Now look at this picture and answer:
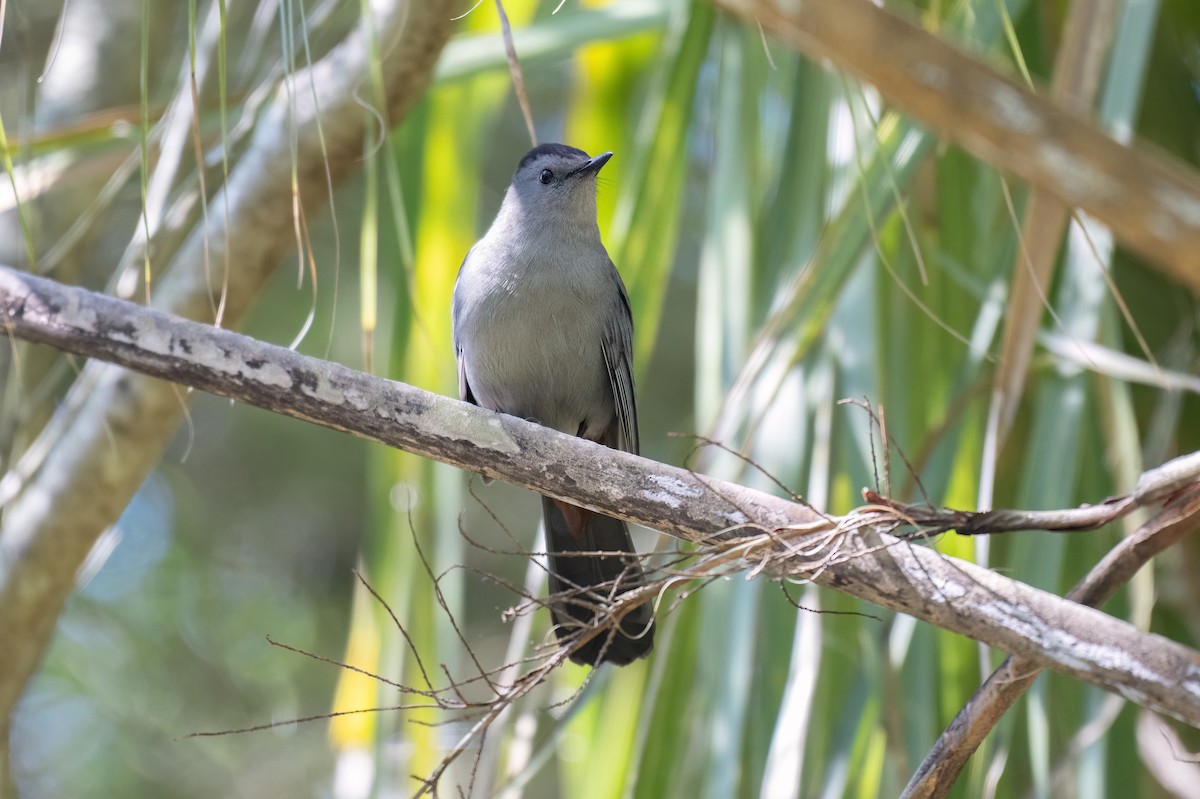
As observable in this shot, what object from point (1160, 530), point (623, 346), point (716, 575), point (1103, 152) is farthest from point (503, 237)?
point (1103, 152)

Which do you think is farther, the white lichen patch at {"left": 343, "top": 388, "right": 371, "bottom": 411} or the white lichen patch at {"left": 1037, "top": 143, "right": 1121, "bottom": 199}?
the white lichen patch at {"left": 343, "top": 388, "right": 371, "bottom": 411}

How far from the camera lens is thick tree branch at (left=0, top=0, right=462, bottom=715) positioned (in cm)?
286

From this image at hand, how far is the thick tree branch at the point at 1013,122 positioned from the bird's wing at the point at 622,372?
2566 mm

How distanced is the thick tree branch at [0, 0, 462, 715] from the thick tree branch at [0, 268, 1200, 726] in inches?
34.1

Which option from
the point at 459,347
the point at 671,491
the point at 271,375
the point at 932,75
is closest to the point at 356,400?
the point at 271,375

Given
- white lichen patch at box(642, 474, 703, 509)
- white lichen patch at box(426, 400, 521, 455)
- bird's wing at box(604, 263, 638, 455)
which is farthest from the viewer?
bird's wing at box(604, 263, 638, 455)

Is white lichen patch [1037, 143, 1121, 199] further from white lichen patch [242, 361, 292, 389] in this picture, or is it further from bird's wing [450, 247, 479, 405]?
bird's wing [450, 247, 479, 405]

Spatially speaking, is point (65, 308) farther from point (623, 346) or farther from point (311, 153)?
point (623, 346)

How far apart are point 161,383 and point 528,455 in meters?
1.28

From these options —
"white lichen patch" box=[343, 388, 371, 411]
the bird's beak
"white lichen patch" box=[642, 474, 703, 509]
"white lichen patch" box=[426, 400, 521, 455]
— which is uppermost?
the bird's beak

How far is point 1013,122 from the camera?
2.73ft

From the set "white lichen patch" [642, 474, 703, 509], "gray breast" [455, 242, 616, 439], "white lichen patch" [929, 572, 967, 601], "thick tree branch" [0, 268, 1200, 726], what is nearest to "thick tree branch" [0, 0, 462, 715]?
"gray breast" [455, 242, 616, 439]

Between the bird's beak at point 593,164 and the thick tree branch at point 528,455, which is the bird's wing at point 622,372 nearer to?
the bird's beak at point 593,164

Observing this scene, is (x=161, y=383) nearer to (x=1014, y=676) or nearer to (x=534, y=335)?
(x=534, y=335)
